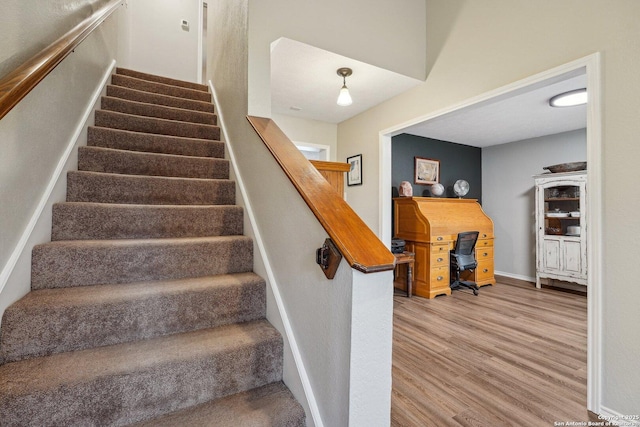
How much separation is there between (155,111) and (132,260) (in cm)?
172

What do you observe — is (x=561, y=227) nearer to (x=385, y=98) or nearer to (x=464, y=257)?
(x=464, y=257)

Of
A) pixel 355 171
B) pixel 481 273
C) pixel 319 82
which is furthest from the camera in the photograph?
pixel 481 273

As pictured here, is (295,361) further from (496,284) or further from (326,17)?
(496,284)

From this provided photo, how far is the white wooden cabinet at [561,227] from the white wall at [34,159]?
5733 millimetres

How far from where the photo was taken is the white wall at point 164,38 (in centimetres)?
436

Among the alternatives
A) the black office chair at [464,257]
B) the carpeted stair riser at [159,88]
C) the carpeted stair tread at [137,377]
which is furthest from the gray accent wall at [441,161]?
the carpeted stair tread at [137,377]

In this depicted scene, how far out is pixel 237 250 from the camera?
1.69 meters

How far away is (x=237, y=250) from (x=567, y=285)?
524cm

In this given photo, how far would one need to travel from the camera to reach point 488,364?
222cm

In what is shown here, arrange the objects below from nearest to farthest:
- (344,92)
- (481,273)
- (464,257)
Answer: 1. (344,92)
2. (464,257)
3. (481,273)

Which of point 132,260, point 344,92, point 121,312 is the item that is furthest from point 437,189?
point 121,312

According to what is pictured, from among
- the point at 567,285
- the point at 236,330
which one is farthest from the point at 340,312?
the point at 567,285

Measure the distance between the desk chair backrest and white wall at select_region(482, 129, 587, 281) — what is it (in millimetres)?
1668

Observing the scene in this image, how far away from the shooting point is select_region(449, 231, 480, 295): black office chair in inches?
165
